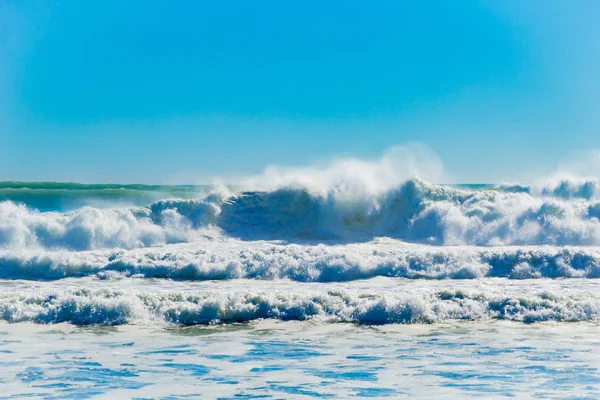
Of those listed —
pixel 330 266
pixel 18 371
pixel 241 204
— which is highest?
pixel 241 204

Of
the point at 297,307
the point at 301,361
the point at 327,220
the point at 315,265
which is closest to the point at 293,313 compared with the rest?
the point at 297,307

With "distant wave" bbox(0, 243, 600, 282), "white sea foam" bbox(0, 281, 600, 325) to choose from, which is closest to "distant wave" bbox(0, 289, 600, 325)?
"white sea foam" bbox(0, 281, 600, 325)

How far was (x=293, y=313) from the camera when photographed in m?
11.3

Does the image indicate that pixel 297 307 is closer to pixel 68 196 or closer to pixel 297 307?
pixel 297 307

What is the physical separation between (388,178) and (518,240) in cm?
617

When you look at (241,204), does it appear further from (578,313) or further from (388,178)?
(578,313)

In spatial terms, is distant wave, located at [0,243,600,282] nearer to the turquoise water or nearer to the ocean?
the ocean

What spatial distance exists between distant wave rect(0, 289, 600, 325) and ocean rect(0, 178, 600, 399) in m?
0.03

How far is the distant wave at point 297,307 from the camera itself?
11039 mm

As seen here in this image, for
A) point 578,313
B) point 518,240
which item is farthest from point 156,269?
point 518,240

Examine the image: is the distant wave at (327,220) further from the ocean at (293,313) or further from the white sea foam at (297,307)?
the white sea foam at (297,307)

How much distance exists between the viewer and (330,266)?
50.9 feet

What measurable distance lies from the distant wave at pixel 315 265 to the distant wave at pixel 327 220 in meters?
4.89

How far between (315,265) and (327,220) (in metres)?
8.87
